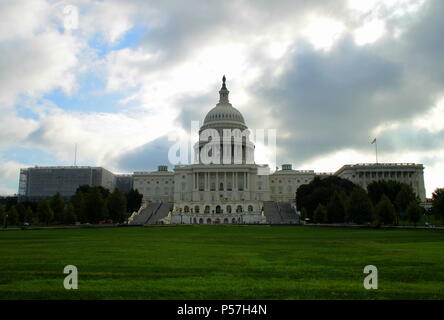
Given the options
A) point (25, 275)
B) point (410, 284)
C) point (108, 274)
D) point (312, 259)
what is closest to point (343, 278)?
point (410, 284)

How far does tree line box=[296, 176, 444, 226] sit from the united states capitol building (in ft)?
75.7

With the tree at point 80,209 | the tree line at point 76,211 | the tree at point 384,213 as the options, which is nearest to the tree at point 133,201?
the tree line at point 76,211

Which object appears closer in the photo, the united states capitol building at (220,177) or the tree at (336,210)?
the tree at (336,210)

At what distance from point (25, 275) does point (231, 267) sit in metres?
7.10

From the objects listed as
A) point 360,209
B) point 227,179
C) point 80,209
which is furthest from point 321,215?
point 227,179

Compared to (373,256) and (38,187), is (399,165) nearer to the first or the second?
(38,187)

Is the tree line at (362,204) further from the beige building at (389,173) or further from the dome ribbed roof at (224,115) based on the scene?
the dome ribbed roof at (224,115)

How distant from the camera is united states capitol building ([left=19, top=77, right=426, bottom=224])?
14612 cm

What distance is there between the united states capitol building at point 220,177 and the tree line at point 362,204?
23.1m

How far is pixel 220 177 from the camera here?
15675cm

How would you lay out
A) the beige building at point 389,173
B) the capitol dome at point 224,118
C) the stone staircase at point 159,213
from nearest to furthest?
the stone staircase at point 159,213, the beige building at point 389,173, the capitol dome at point 224,118

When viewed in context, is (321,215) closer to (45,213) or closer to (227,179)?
(45,213)

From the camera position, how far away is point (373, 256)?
2175 cm

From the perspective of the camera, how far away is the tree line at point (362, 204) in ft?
219
